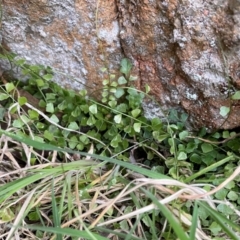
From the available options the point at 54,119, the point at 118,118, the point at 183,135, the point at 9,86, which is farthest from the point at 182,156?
the point at 9,86

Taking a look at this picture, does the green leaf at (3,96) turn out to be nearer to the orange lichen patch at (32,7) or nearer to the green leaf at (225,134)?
the orange lichen patch at (32,7)

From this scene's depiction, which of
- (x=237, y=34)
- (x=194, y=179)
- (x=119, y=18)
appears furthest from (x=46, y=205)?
(x=237, y=34)

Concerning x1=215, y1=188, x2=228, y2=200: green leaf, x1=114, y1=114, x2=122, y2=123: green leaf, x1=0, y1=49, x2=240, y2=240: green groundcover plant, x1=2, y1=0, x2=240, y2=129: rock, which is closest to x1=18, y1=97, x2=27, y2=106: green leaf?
x1=0, y1=49, x2=240, y2=240: green groundcover plant

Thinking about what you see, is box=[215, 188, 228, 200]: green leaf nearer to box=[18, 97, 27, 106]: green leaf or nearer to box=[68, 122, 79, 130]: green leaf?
box=[68, 122, 79, 130]: green leaf

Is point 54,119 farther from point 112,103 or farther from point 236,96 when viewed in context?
point 236,96

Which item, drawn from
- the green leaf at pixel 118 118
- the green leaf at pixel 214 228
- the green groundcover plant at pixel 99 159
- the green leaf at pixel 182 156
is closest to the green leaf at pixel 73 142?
the green groundcover plant at pixel 99 159

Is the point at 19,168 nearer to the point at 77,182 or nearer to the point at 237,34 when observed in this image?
the point at 77,182
